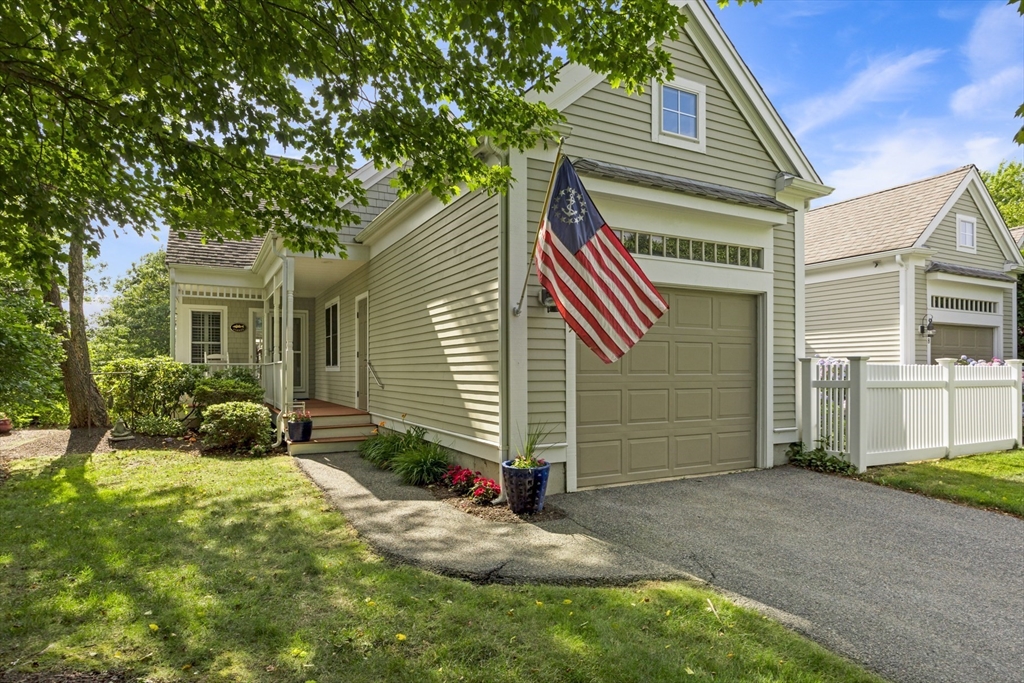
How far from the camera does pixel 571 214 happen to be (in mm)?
5559

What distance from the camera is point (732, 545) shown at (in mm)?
4988

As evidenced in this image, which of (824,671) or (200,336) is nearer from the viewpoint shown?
(824,671)

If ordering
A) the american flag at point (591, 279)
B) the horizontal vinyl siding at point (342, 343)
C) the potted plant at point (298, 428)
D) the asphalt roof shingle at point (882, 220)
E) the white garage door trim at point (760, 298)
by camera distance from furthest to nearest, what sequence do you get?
1. the asphalt roof shingle at point (882, 220)
2. the horizontal vinyl siding at point (342, 343)
3. the potted plant at point (298, 428)
4. the white garage door trim at point (760, 298)
5. the american flag at point (591, 279)

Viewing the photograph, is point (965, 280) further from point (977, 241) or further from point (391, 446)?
point (391, 446)

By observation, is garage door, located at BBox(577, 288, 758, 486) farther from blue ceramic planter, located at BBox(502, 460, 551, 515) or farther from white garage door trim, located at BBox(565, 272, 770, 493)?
blue ceramic planter, located at BBox(502, 460, 551, 515)

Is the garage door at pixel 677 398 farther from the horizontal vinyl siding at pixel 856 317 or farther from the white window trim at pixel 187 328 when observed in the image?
the white window trim at pixel 187 328

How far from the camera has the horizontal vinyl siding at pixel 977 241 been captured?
1381cm

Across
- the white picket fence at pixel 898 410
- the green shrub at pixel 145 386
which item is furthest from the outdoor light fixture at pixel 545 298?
the green shrub at pixel 145 386

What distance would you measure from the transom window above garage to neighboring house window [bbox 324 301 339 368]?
886 cm

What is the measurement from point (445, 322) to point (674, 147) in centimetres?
396

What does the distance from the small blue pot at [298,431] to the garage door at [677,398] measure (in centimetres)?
495

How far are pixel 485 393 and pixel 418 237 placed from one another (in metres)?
3.26

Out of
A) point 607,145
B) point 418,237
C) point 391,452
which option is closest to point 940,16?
point 607,145

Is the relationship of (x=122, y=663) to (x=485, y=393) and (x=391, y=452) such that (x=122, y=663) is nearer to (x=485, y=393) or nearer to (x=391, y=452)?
(x=485, y=393)
